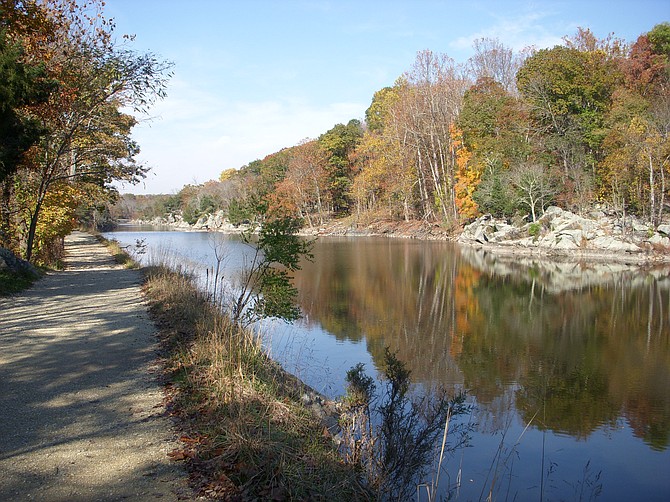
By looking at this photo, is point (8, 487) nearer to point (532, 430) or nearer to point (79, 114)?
point (532, 430)

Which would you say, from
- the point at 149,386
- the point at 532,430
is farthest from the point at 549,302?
the point at 149,386

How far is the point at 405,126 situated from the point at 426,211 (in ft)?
24.7

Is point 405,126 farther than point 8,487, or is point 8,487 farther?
point 405,126

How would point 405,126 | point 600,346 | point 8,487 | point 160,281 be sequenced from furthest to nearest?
point 405,126
point 160,281
point 600,346
point 8,487

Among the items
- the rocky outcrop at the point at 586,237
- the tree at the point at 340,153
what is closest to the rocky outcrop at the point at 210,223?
the tree at the point at 340,153

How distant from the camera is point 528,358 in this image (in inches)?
397

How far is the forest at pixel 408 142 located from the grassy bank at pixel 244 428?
Result: 355cm

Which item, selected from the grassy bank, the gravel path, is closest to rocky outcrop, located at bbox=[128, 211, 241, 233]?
the gravel path

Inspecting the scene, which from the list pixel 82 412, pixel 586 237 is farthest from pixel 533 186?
pixel 82 412

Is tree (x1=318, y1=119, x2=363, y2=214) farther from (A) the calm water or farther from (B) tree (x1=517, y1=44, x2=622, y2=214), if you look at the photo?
(A) the calm water

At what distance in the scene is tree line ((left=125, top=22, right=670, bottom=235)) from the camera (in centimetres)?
2841

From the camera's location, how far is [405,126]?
144 ft

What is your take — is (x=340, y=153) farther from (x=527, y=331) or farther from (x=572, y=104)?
(x=527, y=331)

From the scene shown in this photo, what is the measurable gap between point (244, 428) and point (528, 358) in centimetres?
727
